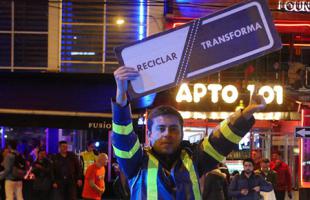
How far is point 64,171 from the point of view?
14.5 metres

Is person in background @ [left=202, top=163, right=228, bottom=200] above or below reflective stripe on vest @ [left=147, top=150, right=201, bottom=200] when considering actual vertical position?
below

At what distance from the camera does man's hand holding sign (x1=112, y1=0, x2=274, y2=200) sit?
128 inches

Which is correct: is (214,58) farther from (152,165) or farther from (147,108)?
(147,108)

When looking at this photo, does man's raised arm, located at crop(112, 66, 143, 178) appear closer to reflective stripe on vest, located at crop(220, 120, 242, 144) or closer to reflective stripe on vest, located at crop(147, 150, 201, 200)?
reflective stripe on vest, located at crop(147, 150, 201, 200)

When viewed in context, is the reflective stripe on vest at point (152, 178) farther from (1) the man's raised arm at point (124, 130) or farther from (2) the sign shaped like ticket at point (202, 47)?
(2) the sign shaped like ticket at point (202, 47)

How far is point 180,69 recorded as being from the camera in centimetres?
344

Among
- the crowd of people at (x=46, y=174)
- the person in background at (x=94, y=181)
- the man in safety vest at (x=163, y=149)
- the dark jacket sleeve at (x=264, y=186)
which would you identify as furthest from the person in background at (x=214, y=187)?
the man in safety vest at (x=163, y=149)

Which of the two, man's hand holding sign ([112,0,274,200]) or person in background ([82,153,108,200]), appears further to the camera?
person in background ([82,153,108,200])

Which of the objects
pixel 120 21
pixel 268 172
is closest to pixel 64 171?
pixel 268 172

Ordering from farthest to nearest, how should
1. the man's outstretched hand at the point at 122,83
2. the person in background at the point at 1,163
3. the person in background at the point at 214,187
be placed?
the person in background at the point at 1,163
the person in background at the point at 214,187
the man's outstretched hand at the point at 122,83

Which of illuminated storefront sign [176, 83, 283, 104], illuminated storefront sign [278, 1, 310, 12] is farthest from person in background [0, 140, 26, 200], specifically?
illuminated storefront sign [278, 1, 310, 12]

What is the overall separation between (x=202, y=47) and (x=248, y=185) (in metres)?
8.18

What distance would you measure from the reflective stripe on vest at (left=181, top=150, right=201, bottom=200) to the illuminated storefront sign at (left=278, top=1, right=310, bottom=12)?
15.8 metres

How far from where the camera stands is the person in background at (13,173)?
1459cm
